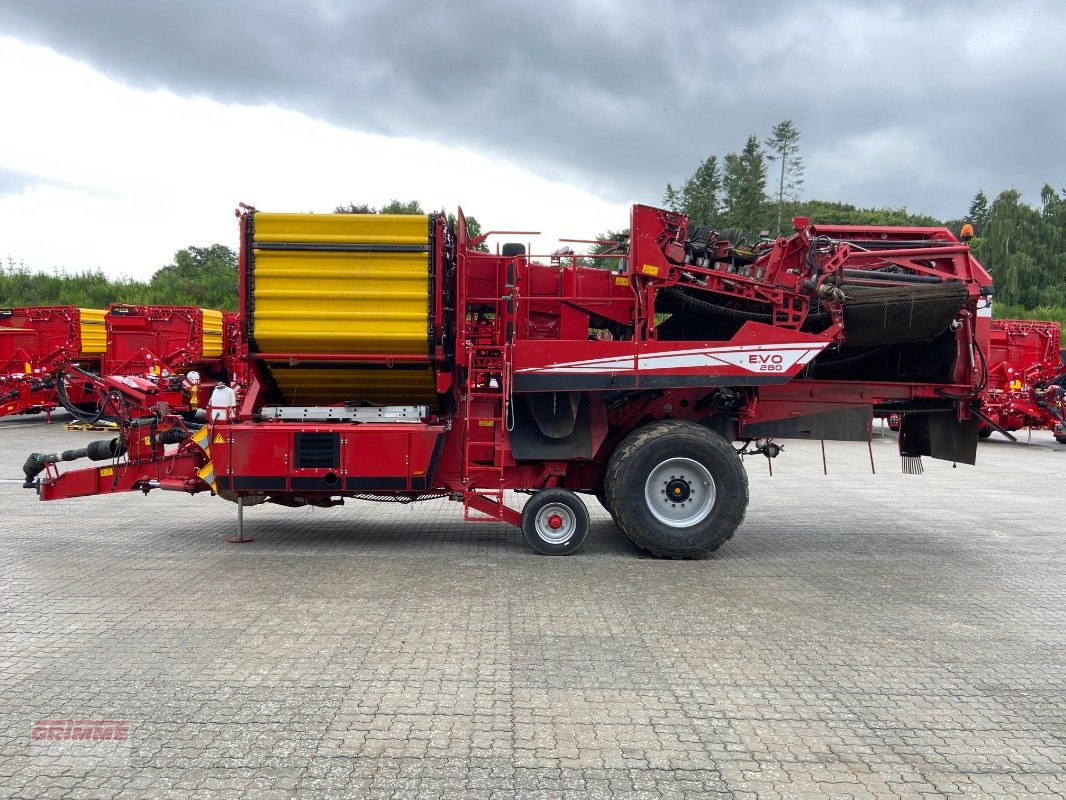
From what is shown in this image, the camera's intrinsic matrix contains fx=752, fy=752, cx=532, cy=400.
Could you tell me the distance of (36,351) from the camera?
64.3ft

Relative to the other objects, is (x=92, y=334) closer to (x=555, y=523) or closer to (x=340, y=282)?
(x=340, y=282)

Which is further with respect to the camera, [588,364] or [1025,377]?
[1025,377]

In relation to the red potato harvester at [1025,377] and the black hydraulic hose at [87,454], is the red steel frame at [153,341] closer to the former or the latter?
the black hydraulic hose at [87,454]

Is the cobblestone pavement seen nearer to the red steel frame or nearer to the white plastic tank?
the white plastic tank

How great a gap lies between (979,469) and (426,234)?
12943 millimetres

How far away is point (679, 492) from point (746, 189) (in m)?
44.3

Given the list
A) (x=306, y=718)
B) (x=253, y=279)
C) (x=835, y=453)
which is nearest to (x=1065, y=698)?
(x=306, y=718)

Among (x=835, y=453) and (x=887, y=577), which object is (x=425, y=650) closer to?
(x=887, y=577)

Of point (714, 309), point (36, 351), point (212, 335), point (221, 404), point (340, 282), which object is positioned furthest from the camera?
point (212, 335)

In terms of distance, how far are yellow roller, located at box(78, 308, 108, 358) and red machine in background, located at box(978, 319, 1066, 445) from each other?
23096 mm

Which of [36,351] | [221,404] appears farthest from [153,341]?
[221,404]

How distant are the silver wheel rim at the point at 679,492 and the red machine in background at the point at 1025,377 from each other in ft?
48.9

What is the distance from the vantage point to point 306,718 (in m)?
3.84

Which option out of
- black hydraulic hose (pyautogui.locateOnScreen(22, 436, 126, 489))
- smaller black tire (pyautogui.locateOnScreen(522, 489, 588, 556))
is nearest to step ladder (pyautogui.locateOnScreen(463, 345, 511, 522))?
smaller black tire (pyautogui.locateOnScreen(522, 489, 588, 556))
